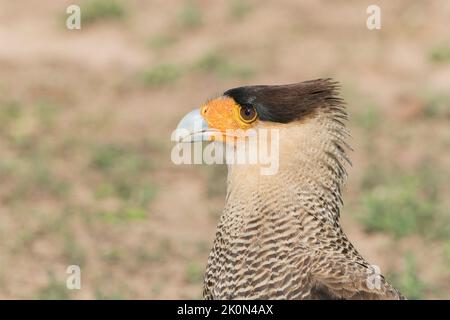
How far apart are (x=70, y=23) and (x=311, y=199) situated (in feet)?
24.7

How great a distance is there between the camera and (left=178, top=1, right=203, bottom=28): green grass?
10.9 meters

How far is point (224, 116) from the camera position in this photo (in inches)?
159

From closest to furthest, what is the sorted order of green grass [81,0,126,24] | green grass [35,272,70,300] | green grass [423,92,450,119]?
1. green grass [35,272,70,300]
2. green grass [423,92,450,119]
3. green grass [81,0,126,24]

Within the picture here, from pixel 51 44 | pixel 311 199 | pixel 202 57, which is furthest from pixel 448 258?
pixel 51 44

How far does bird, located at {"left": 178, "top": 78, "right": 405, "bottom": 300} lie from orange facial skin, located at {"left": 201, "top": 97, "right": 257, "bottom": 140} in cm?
1

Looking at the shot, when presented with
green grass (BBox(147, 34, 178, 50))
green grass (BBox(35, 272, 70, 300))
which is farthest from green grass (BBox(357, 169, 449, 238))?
green grass (BBox(147, 34, 178, 50))

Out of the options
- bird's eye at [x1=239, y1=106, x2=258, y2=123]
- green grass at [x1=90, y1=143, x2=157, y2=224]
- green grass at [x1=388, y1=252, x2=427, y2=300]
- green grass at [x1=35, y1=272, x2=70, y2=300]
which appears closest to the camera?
bird's eye at [x1=239, y1=106, x2=258, y2=123]

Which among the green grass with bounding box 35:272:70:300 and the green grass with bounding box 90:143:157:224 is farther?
the green grass with bounding box 90:143:157:224

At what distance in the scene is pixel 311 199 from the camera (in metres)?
3.79

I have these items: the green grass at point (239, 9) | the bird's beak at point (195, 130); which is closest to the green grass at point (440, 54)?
the green grass at point (239, 9)

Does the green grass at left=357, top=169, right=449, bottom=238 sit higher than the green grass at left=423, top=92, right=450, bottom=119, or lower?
lower

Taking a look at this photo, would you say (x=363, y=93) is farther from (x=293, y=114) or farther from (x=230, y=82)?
(x=293, y=114)

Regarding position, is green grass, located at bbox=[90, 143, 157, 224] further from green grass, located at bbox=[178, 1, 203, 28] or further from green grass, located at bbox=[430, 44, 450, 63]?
green grass, located at bbox=[430, 44, 450, 63]

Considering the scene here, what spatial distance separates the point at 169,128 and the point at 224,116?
14.9 ft
